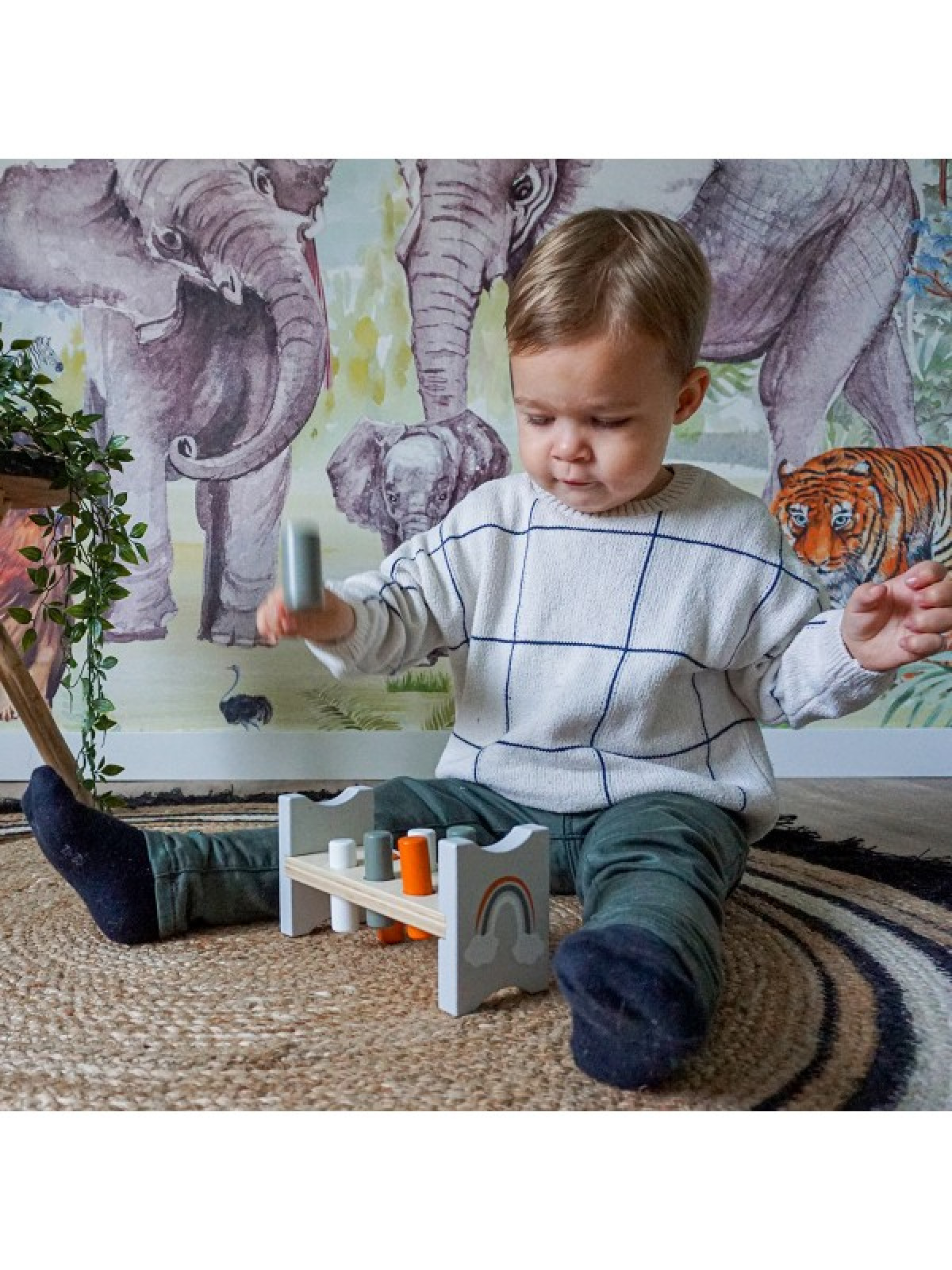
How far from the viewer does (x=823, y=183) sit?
1.60 metres

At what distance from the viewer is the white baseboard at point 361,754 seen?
164 centimetres

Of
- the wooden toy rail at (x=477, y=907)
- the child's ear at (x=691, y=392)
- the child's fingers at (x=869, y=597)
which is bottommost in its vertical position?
the wooden toy rail at (x=477, y=907)

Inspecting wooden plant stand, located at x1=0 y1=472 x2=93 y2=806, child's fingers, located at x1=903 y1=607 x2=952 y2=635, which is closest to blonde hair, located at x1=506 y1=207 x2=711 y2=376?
child's fingers, located at x1=903 y1=607 x2=952 y2=635

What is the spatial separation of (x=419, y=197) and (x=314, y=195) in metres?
0.14

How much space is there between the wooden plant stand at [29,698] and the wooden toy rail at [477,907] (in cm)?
39

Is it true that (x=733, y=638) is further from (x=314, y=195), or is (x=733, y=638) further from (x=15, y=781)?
(x=15, y=781)

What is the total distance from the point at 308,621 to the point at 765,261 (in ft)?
3.33

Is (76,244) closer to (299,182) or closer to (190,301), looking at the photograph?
(190,301)

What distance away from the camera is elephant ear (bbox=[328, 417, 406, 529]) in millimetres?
1633

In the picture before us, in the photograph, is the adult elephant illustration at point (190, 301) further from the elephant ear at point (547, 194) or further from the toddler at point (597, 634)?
the toddler at point (597, 634)

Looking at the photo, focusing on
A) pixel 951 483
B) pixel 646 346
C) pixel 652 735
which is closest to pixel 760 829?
pixel 652 735

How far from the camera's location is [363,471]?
164 centimetres

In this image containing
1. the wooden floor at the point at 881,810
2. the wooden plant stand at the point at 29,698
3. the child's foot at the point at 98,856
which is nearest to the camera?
the child's foot at the point at 98,856

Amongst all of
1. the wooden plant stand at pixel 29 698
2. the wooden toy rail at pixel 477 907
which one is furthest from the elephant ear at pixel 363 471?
the wooden toy rail at pixel 477 907
